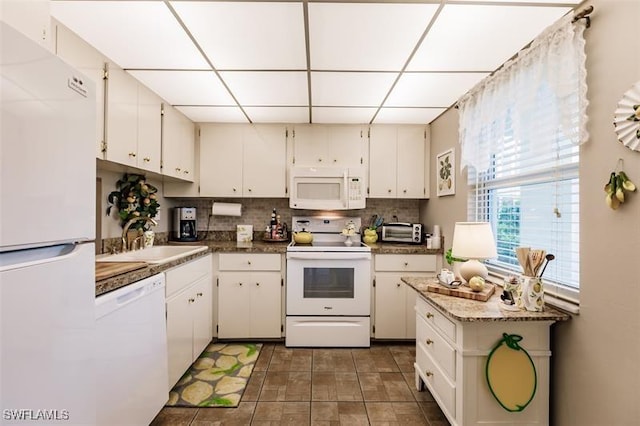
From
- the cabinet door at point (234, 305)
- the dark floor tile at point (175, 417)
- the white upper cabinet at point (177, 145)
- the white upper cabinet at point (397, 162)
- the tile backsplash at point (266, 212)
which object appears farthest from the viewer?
the tile backsplash at point (266, 212)

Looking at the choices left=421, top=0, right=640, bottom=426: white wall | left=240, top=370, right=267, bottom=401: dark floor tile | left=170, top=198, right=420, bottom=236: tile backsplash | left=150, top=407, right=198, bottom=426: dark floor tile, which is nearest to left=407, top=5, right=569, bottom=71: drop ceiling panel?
left=421, top=0, right=640, bottom=426: white wall

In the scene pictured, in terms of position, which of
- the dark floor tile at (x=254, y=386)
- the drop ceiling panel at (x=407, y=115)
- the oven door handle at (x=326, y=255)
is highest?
the drop ceiling panel at (x=407, y=115)

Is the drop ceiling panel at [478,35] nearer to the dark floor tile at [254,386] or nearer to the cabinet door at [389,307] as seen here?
the cabinet door at [389,307]

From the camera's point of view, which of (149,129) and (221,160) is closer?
(149,129)

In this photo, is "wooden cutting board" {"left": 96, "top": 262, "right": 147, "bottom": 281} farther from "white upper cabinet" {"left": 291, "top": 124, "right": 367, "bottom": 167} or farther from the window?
the window

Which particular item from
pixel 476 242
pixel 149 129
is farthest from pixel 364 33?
pixel 149 129

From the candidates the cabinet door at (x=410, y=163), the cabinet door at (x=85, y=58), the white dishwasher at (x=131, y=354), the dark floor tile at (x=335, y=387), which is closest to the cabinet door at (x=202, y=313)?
the white dishwasher at (x=131, y=354)

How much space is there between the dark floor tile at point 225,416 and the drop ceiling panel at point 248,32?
219 centimetres

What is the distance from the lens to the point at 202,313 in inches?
97.4

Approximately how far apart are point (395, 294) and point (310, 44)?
222cm

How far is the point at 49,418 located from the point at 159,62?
1.85 m

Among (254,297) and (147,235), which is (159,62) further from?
(254,297)

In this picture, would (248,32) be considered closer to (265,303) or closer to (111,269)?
(111,269)

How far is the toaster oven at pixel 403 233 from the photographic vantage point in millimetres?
3115
